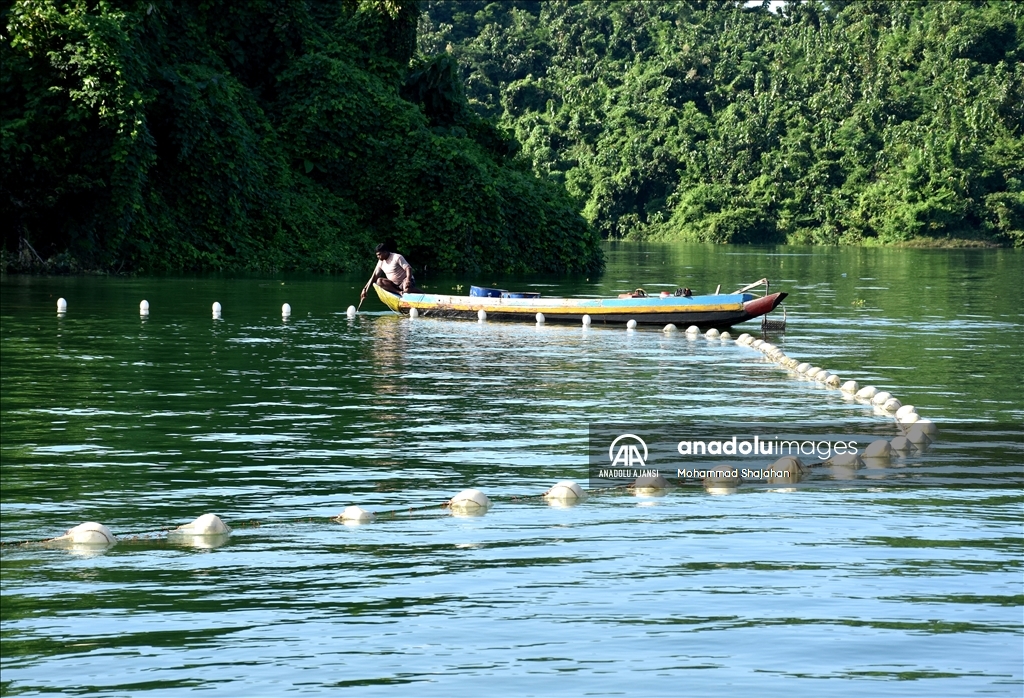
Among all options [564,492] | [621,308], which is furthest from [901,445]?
[621,308]

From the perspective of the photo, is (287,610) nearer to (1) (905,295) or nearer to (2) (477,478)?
(2) (477,478)

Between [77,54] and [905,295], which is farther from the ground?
[77,54]

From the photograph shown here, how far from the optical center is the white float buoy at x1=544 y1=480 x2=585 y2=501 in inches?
488

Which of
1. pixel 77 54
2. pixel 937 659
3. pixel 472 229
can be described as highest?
pixel 77 54

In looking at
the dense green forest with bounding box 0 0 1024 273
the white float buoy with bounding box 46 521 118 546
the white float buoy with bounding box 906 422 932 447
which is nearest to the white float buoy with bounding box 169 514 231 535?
the white float buoy with bounding box 46 521 118 546

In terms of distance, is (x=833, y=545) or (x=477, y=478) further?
(x=477, y=478)

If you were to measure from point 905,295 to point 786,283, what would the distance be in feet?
24.6

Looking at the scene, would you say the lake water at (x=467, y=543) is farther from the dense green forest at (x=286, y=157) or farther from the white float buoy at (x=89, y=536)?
the dense green forest at (x=286, y=157)

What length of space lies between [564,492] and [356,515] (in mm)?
1800

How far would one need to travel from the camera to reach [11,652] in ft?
26.8

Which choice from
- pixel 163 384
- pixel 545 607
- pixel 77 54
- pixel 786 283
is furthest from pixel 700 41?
pixel 545 607

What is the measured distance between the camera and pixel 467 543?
10883mm

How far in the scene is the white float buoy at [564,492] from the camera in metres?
12.4

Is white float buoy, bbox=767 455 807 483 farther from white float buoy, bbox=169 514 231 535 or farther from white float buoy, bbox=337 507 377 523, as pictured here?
white float buoy, bbox=169 514 231 535
